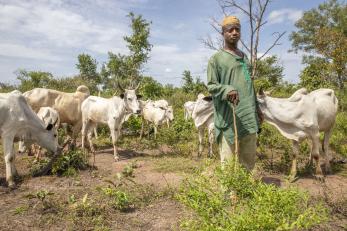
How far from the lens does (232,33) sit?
3.61m

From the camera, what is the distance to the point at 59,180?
578 centimetres

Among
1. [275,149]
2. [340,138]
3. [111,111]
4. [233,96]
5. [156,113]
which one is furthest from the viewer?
[156,113]

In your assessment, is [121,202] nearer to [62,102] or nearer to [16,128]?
[16,128]

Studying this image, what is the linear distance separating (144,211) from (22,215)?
1.47 m

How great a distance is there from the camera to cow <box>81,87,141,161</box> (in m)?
7.76

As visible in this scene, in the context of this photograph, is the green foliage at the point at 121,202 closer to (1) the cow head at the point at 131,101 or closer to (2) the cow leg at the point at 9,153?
(2) the cow leg at the point at 9,153

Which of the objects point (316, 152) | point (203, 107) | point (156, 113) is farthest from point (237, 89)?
point (156, 113)

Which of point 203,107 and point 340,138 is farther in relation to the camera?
point 340,138

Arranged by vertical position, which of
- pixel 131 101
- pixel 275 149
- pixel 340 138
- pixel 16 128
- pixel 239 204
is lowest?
pixel 275 149

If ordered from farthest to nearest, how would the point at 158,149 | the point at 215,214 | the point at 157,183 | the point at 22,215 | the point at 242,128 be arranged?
the point at 158,149 < the point at 157,183 < the point at 22,215 < the point at 242,128 < the point at 215,214

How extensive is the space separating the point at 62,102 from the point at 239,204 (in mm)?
7414

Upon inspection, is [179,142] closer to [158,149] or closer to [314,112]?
[158,149]

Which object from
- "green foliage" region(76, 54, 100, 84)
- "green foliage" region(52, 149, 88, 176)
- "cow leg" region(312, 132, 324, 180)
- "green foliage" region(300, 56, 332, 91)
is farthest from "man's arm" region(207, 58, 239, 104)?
"green foliage" region(76, 54, 100, 84)

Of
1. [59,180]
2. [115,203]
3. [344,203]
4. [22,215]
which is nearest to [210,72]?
[115,203]
